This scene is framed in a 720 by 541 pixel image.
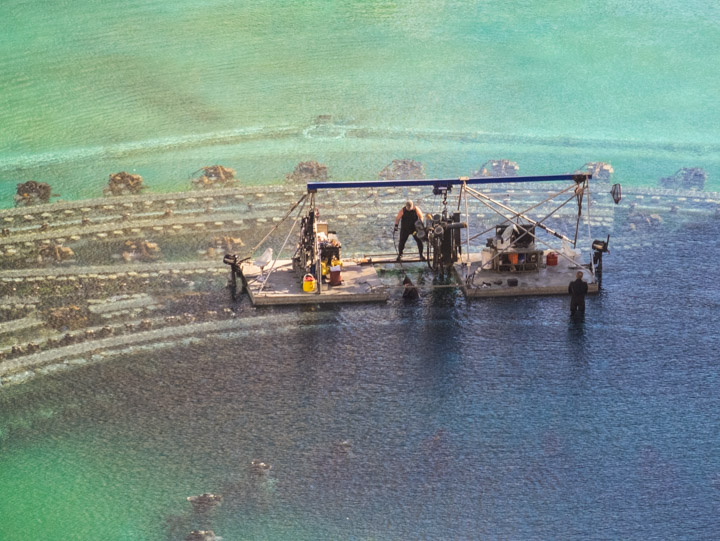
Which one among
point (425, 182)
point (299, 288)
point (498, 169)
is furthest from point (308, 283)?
point (498, 169)

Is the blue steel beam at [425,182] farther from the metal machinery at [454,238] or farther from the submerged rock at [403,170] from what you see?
the submerged rock at [403,170]

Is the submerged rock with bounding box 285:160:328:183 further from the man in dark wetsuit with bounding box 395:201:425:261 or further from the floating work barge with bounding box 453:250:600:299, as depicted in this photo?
the floating work barge with bounding box 453:250:600:299

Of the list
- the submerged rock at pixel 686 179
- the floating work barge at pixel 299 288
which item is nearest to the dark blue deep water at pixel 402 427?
the floating work barge at pixel 299 288

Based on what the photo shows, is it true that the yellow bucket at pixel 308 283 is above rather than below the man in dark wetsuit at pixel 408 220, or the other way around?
below

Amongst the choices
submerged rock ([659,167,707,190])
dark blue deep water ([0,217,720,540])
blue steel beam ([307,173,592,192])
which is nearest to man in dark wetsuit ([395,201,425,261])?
blue steel beam ([307,173,592,192])

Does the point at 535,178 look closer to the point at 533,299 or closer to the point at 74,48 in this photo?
the point at 533,299

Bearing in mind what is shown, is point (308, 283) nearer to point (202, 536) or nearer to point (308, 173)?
point (202, 536)

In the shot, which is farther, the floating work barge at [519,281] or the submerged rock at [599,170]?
the submerged rock at [599,170]
